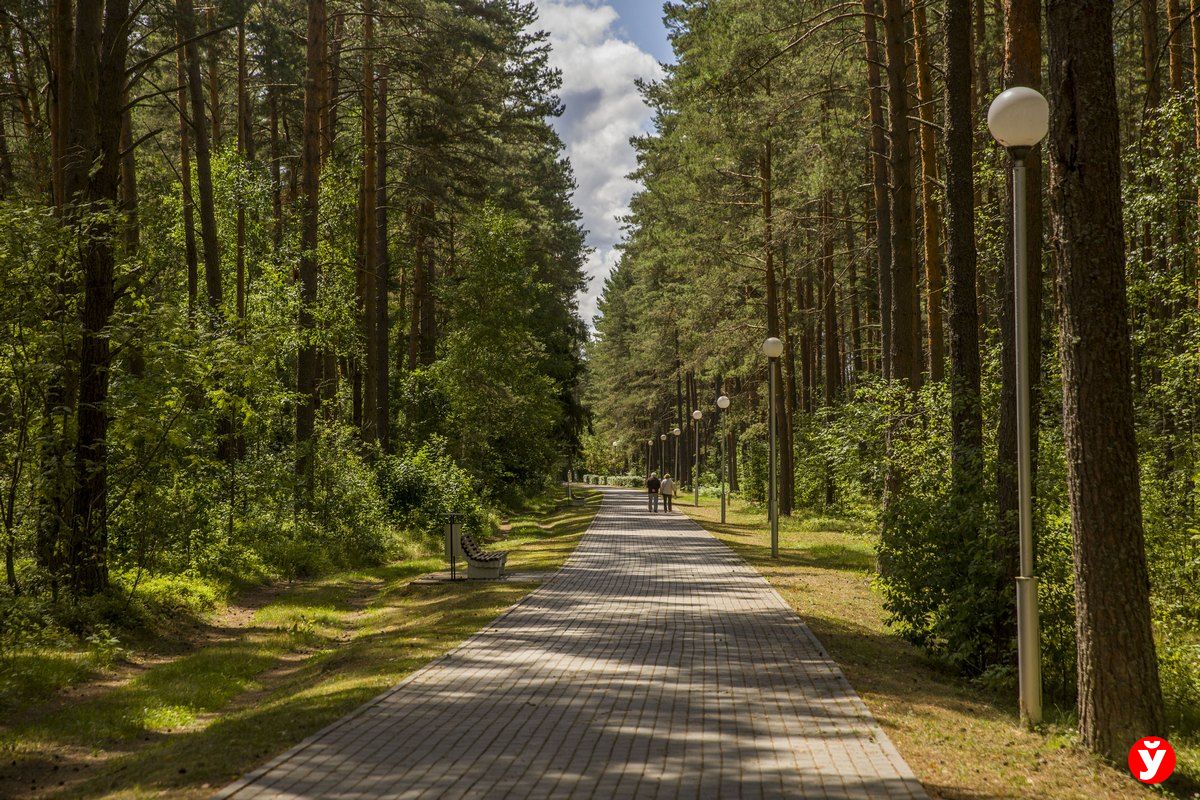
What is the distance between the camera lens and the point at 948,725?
721 centimetres

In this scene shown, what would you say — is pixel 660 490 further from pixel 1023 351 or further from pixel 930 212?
pixel 1023 351

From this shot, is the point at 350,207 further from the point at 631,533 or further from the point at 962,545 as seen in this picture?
the point at 962,545

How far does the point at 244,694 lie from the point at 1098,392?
7697 millimetres

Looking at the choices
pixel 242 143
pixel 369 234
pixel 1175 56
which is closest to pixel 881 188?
pixel 1175 56

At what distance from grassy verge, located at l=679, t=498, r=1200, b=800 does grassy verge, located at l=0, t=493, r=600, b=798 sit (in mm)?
3986

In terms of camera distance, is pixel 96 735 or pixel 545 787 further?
pixel 96 735

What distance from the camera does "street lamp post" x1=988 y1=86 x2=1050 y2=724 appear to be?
6.92m

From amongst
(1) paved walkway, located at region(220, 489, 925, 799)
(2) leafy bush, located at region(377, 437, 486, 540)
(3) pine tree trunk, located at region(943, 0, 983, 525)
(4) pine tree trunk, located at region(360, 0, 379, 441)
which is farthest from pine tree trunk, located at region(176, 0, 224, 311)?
(3) pine tree trunk, located at region(943, 0, 983, 525)

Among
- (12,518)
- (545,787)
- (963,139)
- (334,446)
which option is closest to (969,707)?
(545,787)

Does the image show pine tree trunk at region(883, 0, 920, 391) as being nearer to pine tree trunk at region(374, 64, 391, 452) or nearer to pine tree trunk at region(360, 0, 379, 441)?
pine tree trunk at region(360, 0, 379, 441)

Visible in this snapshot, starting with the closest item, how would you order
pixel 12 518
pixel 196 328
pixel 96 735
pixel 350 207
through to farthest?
pixel 96 735
pixel 12 518
pixel 196 328
pixel 350 207

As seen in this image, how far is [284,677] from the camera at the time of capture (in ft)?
32.8

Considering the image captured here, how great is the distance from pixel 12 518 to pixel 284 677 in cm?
331

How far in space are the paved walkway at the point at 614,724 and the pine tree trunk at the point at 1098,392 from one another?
5.00 feet
